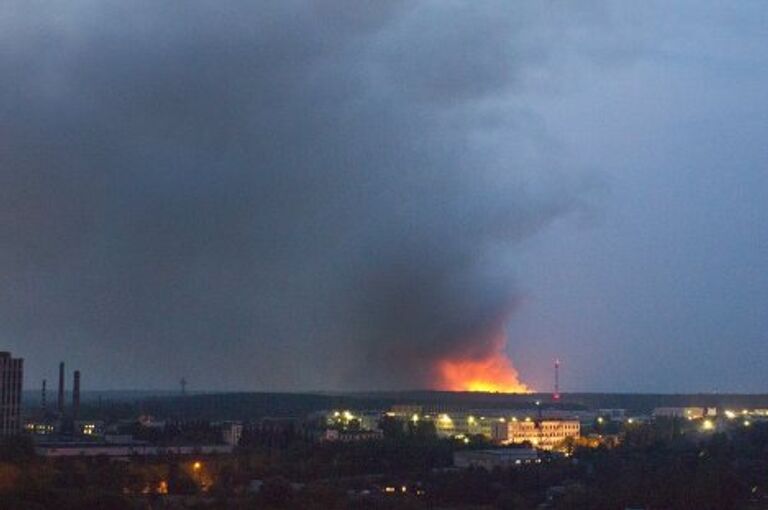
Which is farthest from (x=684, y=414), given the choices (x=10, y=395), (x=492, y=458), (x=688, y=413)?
(x=10, y=395)

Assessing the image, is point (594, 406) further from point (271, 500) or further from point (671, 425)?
point (271, 500)

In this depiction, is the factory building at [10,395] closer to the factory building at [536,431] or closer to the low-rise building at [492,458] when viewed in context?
the low-rise building at [492,458]

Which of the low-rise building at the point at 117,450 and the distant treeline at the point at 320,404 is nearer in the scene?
the low-rise building at the point at 117,450

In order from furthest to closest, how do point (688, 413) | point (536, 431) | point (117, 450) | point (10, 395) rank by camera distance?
1. point (688, 413)
2. point (536, 431)
3. point (10, 395)
4. point (117, 450)

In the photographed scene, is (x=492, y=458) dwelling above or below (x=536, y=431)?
below

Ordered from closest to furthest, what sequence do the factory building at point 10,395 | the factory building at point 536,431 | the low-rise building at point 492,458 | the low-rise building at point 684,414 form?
1. the low-rise building at point 492,458
2. the factory building at point 10,395
3. the factory building at point 536,431
4. the low-rise building at point 684,414

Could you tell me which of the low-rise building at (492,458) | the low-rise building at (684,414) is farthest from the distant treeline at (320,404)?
the low-rise building at (492,458)

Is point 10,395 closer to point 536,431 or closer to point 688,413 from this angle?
point 536,431
